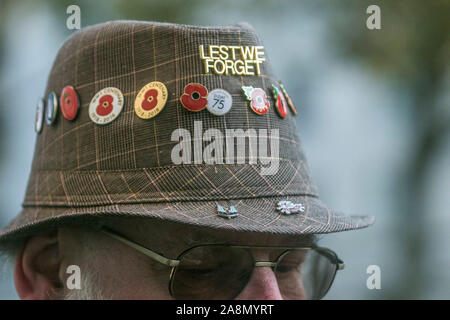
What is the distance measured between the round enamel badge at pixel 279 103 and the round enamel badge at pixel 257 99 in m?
0.06

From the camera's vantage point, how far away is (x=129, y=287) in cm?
202

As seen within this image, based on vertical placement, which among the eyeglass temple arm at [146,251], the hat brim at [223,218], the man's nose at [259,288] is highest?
the hat brim at [223,218]

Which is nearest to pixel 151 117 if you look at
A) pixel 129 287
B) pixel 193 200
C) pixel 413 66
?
pixel 193 200

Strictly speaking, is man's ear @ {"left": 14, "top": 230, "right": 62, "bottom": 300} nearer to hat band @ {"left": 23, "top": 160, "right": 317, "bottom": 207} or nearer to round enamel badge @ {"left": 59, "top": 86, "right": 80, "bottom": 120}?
hat band @ {"left": 23, "top": 160, "right": 317, "bottom": 207}

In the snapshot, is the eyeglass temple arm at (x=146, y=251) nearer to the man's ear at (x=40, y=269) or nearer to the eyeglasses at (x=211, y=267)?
the eyeglasses at (x=211, y=267)

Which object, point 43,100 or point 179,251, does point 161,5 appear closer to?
point 43,100

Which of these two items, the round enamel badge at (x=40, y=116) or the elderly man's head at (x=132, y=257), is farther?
the round enamel badge at (x=40, y=116)

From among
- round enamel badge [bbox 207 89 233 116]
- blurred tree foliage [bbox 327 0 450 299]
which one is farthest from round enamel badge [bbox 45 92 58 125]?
blurred tree foliage [bbox 327 0 450 299]

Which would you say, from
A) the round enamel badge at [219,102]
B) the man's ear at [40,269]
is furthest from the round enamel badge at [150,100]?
the man's ear at [40,269]

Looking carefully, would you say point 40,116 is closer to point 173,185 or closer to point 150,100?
point 150,100

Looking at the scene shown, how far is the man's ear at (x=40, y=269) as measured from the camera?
2.19 m

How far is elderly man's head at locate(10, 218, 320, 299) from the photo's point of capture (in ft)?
6.50

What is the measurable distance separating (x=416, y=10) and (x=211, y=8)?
238 centimetres
